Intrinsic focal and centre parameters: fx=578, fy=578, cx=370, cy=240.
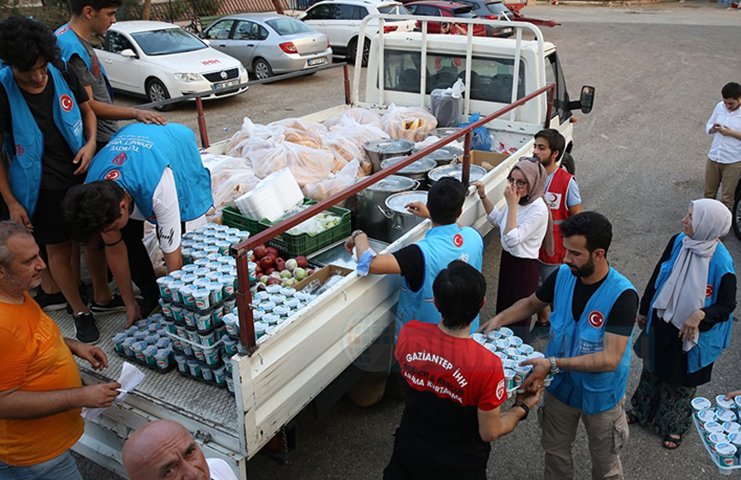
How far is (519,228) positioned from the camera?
13.4 ft

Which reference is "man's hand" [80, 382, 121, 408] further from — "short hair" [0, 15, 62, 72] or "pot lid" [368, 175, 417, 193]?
"pot lid" [368, 175, 417, 193]

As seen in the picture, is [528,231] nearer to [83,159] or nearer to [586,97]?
[586,97]

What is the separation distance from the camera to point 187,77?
451 inches

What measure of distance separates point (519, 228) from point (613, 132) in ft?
25.3

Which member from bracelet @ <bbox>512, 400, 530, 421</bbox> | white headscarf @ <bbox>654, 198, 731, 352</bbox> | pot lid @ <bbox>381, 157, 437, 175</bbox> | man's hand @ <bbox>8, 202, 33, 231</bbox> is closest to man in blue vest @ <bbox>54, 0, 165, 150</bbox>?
man's hand @ <bbox>8, 202, 33, 231</bbox>

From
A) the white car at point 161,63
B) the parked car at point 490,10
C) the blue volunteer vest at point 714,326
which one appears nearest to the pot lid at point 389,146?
the blue volunteer vest at point 714,326

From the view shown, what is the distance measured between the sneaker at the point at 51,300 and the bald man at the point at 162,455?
2.27 m

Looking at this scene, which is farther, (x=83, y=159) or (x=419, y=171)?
(x=419, y=171)

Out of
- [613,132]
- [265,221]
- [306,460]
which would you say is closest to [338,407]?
[306,460]

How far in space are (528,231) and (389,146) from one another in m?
1.87

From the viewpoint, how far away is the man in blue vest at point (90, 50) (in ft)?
11.8

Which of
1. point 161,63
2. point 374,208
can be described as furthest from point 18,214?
point 161,63

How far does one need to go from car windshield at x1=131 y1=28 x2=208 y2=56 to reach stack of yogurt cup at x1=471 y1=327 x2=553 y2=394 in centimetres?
1109

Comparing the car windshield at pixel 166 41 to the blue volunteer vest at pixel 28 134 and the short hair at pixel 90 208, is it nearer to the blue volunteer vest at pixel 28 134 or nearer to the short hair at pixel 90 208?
the blue volunteer vest at pixel 28 134
